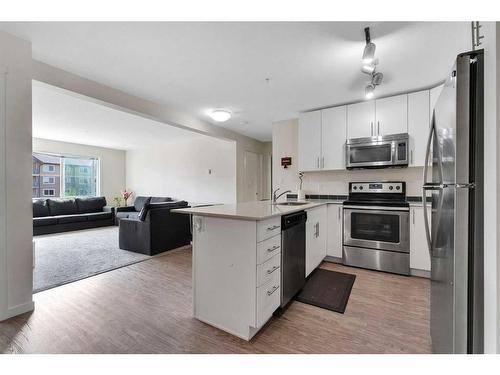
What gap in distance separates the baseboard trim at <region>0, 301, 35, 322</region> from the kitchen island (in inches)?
59.4

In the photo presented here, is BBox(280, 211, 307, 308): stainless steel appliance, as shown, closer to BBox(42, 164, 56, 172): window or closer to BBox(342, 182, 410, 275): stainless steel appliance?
BBox(342, 182, 410, 275): stainless steel appliance

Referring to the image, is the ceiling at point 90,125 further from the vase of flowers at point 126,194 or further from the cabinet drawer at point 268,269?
the cabinet drawer at point 268,269

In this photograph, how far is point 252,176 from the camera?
632cm

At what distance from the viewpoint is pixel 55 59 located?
7.33ft

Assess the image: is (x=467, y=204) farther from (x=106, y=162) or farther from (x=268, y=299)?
(x=106, y=162)

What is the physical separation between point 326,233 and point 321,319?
5.18ft

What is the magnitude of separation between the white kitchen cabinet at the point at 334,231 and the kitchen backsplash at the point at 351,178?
45 cm

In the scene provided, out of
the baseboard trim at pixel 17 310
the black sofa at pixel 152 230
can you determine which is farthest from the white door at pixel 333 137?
the baseboard trim at pixel 17 310

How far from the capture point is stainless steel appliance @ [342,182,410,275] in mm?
2844

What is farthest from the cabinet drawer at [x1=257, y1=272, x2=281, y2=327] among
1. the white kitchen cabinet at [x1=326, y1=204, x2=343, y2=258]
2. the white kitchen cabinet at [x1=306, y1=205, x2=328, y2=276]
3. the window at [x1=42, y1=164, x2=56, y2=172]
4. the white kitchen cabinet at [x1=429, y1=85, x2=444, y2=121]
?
the window at [x1=42, y1=164, x2=56, y2=172]

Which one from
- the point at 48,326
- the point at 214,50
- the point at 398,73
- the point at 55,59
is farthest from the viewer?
the point at 398,73

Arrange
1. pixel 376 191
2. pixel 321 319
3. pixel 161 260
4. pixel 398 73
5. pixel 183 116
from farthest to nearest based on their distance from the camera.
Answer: pixel 183 116 → pixel 161 260 → pixel 376 191 → pixel 398 73 → pixel 321 319
